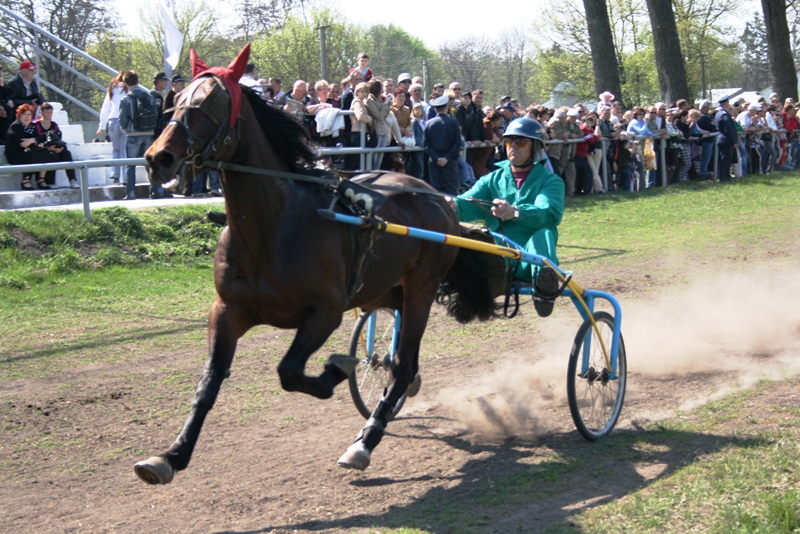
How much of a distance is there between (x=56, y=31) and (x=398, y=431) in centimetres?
2514

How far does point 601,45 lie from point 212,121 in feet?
61.6

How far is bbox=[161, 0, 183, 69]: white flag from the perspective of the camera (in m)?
8.80

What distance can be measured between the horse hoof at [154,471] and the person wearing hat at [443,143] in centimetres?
914

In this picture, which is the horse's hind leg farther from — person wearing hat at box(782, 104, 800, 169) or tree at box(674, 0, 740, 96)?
tree at box(674, 0, 740, 96)

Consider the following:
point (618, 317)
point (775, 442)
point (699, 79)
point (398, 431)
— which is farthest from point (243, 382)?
point (699, 79)

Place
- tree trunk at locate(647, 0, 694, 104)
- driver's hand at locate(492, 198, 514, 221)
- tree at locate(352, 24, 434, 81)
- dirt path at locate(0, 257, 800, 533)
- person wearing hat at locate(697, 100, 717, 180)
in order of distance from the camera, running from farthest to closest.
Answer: tree at locate(352, 24, 434, 81), tree trunk at locate(647, 0, 694, 104), person wearing hat at locate(697, 100, 717, 180), driver's hand at locate(492, 198, 514, 221), dirt path at locate(0, 257, 800, 533)

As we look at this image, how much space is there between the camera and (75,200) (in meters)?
11.4

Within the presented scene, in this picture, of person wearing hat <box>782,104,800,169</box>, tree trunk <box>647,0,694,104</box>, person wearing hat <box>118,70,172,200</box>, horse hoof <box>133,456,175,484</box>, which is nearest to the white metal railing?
person wearing hat <box>118,70,172,200</box>

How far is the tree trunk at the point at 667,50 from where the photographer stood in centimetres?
2200

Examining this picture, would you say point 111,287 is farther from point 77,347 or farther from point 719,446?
point 719,446

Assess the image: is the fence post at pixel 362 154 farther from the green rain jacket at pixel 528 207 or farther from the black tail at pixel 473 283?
the black tail at pixel 473 283

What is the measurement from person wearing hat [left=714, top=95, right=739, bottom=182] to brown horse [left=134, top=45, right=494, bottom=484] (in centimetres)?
1701

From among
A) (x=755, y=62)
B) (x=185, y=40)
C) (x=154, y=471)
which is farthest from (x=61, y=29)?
(x=755, y=62)

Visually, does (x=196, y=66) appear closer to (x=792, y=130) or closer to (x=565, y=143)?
(x=565, y=143)
